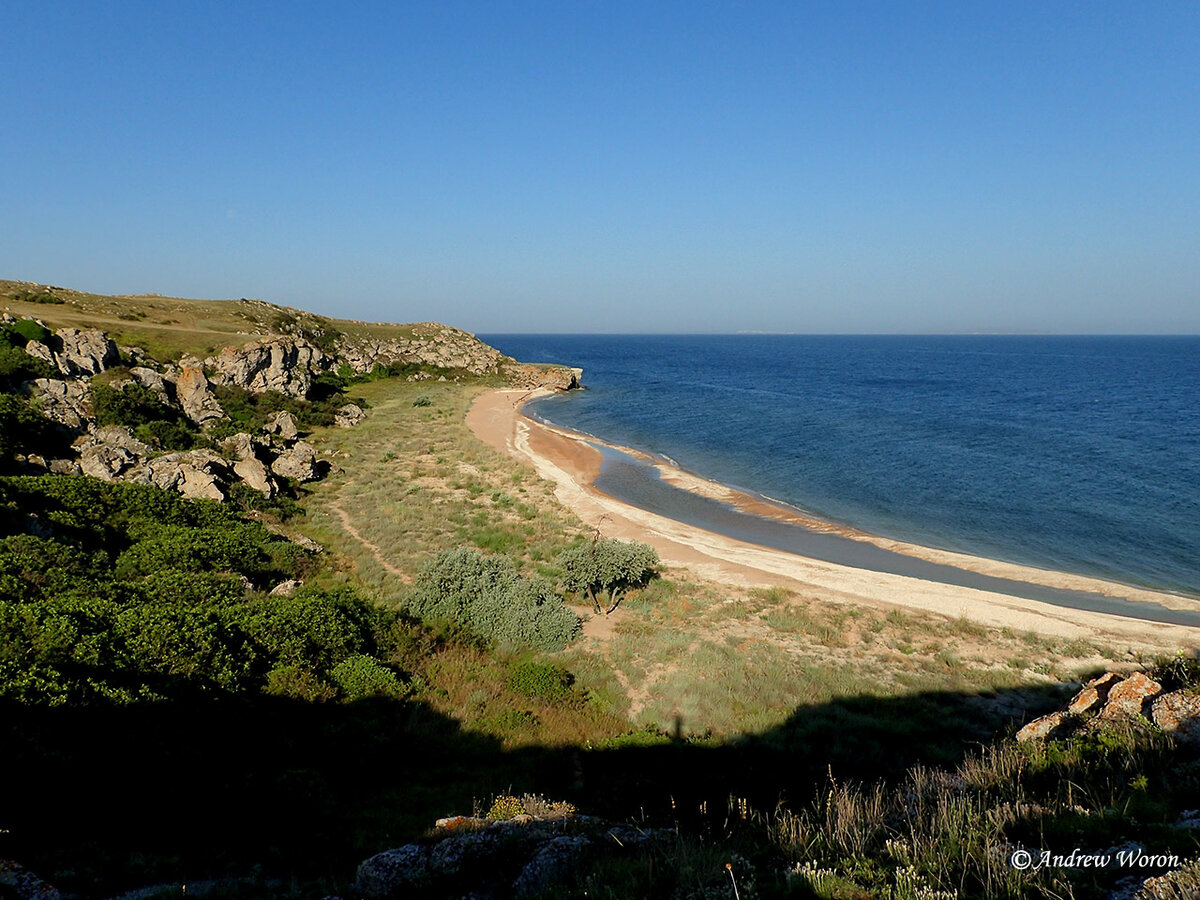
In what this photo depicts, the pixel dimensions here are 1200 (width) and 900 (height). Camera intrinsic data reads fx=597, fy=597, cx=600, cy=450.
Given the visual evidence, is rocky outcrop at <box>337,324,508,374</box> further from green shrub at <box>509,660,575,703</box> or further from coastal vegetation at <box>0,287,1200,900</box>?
green shrub at <box>509,660,575,703</box>

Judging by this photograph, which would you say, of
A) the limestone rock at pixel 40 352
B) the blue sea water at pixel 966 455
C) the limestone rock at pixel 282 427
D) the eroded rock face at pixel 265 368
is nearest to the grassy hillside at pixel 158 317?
the eroded rock face at pixel 265 368

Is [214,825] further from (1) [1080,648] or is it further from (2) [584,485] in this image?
(2) [584,485]

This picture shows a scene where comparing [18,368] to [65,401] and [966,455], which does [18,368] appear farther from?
[966,455]

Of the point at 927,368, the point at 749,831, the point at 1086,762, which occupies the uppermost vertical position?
the point at 927,368

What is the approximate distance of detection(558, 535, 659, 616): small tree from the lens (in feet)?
68.7

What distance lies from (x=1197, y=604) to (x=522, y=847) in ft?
94.8

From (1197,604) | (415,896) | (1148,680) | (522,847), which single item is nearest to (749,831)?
(522,847)

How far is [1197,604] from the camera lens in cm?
2300

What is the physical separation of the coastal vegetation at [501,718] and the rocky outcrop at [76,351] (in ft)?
33.1

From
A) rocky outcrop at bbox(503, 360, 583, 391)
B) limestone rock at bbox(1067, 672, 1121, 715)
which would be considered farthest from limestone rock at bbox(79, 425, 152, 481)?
rocky outcrop at bbox(503, 360, 583, 391)

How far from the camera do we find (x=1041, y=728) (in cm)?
1058

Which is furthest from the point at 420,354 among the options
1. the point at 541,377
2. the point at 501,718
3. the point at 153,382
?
the point at 501,718

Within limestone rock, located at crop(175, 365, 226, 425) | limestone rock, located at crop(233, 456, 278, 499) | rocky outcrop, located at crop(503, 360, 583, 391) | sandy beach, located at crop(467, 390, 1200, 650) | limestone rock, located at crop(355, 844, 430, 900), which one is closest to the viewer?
limestone rock, located at crop(355, 844, 430, 900)

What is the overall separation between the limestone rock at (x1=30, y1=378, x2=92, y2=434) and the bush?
68.9 feet
